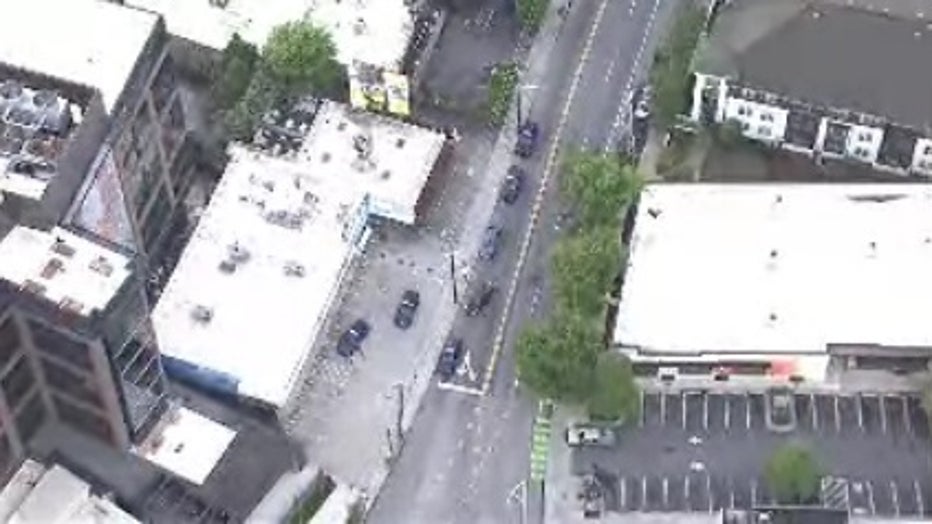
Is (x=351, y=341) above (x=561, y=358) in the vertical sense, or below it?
above

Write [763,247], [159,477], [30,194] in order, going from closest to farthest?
1. [30,194]
2. [159,477]
3. [763,247]

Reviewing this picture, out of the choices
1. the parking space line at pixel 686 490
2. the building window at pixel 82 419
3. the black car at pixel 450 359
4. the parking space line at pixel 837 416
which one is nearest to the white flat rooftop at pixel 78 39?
the building window at pixel 82 419

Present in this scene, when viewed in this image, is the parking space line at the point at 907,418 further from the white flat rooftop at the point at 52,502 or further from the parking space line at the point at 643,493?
the white flat rooftop at the point at 52,502

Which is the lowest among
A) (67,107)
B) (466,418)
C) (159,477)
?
(159,477)

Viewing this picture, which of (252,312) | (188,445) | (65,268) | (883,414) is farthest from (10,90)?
(883,414)

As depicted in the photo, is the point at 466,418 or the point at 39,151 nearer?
the point at 39,151

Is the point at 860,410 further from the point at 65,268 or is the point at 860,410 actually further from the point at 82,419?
the point at 65,268

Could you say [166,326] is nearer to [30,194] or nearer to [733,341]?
[30,194]

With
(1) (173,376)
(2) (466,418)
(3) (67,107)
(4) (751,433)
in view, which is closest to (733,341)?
(4) (751,433)

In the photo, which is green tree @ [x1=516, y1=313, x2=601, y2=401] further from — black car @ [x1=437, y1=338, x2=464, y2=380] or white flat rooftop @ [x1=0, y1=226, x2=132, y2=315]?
white flat rooftop @ [x1=0, y1=226, x2=132, y2=315]
